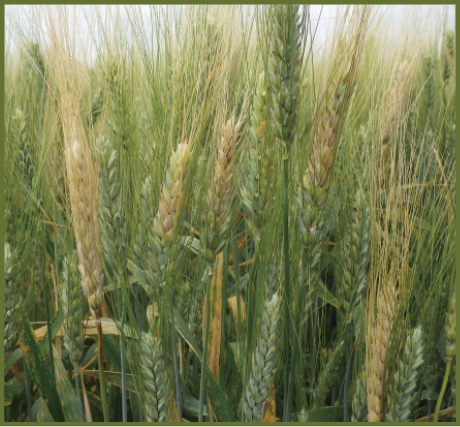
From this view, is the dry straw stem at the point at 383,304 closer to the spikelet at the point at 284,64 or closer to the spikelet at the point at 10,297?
the spikelet at the point at 284,64

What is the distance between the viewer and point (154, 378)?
0.91m

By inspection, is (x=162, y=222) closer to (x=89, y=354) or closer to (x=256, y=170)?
(x=256, y=170)

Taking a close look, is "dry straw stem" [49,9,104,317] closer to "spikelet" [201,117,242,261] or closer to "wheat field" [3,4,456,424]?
"wheat field" [3,4,456,424]

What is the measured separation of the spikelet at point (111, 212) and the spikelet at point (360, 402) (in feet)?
2.03

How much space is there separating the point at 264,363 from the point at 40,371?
1.98ft

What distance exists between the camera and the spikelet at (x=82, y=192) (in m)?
0.92

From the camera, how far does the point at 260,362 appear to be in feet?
3.06

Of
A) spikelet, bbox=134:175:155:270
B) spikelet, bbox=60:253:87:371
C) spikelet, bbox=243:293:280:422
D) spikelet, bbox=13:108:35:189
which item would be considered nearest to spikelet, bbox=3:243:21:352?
spikelet, bbox=60:253:87:371

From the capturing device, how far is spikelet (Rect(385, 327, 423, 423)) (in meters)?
0.97

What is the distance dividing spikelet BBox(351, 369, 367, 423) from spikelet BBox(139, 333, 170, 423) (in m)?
0.45

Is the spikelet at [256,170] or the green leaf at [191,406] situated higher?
the spikelet at [256,170]

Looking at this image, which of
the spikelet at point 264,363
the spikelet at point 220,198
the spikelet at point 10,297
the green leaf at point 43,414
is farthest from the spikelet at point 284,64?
the green leaf at point 43,414

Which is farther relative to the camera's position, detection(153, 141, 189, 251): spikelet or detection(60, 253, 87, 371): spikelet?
detection(60, 253, 87, 371): spikelet

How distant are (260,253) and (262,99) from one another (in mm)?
347
